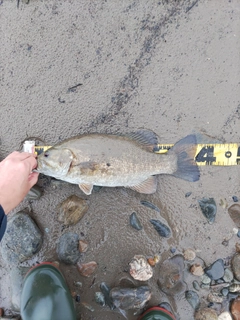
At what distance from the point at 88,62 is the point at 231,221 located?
217 cm

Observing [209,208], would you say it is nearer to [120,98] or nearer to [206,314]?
[206,314]

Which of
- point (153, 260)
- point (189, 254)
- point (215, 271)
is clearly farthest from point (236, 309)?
point (153, 260)

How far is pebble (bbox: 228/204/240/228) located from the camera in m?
2.69

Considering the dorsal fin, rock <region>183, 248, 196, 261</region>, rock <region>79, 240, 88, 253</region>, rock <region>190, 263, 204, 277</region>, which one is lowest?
rock <region>190, 263, 204, 277</region>

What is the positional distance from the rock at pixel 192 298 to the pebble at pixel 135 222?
82 cm

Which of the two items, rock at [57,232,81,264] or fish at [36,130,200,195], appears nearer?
fish at [36,130,200,195]

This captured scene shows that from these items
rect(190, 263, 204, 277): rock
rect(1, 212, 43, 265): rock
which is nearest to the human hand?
rect(1, 212, 43, 265): rock

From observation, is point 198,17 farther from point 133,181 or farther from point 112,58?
point 133,181

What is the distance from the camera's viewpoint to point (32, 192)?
8.68ft

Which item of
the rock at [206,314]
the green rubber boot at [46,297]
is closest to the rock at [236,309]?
the rock at [206,314]

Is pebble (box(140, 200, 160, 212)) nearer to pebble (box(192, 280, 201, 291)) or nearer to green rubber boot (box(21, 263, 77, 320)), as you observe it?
pebble (box(192, 280, 201, 291))

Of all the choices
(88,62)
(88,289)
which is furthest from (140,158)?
(88,289)

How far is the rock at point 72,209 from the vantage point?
2.67 meters

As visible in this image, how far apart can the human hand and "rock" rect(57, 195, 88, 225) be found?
50cm
